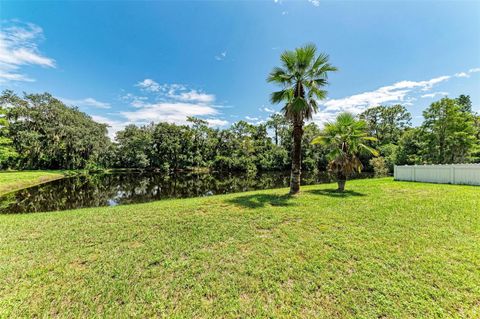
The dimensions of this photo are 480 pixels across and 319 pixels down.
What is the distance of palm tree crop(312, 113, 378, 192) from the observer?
977cm

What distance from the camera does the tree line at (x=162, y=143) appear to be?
104ft

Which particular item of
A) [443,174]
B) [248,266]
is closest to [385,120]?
[443,174]

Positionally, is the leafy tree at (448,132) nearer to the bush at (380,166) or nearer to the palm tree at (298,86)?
the bush at (380,166)

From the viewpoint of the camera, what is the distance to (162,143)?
4012 cm

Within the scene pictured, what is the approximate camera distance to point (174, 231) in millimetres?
5074

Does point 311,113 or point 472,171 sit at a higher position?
point 311,113

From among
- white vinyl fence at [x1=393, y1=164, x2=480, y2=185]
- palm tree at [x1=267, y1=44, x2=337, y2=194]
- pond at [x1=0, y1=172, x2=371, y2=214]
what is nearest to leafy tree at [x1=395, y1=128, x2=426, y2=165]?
pond at [x1=0, y1=172, x2=371, y2=214]

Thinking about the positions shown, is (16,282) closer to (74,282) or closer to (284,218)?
(74,282)

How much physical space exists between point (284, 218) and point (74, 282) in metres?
4.81

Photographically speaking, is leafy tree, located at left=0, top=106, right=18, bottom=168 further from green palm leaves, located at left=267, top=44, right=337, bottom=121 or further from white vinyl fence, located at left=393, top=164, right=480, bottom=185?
white vinyl fence, located at left=393, top=164, right=480, bottom=185

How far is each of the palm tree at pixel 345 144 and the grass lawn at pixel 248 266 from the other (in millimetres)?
3965

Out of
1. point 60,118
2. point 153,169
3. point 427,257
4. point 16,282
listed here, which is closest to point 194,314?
point 16,282

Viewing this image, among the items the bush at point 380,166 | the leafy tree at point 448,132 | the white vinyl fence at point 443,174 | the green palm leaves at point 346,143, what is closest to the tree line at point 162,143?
the bush at point 380,166

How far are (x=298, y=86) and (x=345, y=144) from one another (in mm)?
3882
